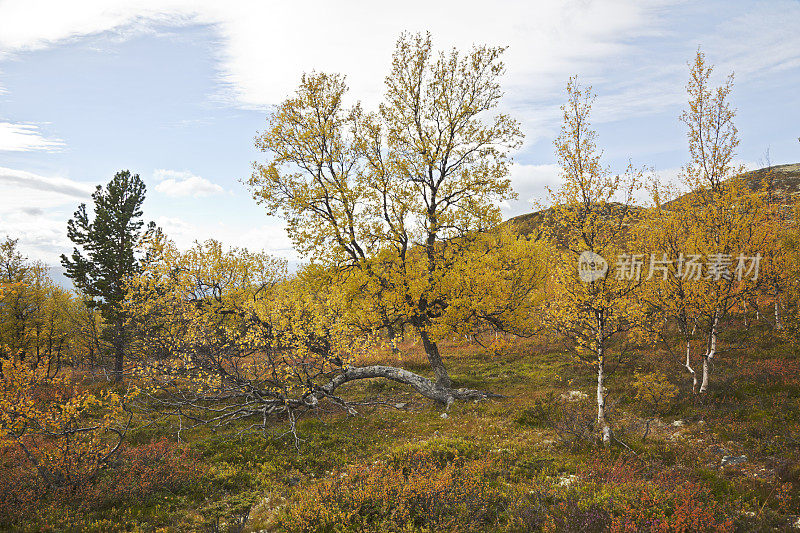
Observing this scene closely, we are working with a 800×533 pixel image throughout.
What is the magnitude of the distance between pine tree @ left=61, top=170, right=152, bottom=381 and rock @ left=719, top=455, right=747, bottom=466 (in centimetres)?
3656

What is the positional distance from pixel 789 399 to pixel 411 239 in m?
18.1

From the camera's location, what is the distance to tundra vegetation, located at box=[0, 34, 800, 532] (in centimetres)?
932

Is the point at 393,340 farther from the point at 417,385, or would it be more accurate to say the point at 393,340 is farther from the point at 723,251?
the point at 723,251

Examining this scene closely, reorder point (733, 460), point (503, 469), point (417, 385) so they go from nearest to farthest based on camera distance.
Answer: point (503, 469) < point (733, 460) < point (417, 385)

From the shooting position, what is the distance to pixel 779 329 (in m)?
23.0

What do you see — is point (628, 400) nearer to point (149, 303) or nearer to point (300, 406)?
point (300, 406)

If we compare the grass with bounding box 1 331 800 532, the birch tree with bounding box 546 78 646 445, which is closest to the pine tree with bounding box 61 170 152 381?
the grass with bounding box 1 331 800 532

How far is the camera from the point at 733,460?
1158 cm
